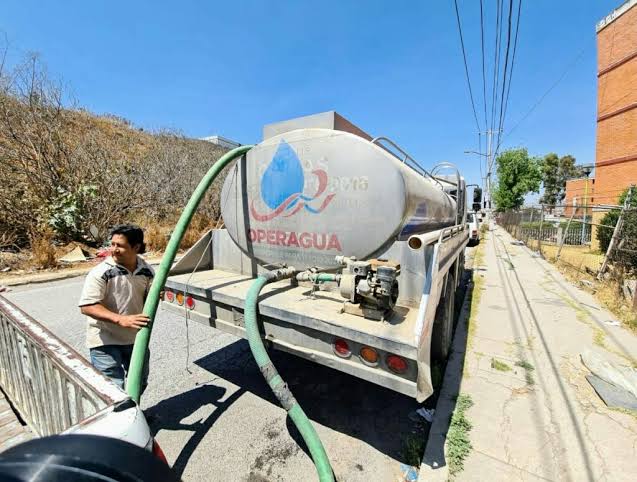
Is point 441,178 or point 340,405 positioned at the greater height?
point 441,178

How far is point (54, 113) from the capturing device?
1026 centimetres

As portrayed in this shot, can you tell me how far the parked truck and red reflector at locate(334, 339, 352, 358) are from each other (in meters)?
1.15

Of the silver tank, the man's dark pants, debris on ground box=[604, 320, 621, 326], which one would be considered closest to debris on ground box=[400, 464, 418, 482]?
the silver tank

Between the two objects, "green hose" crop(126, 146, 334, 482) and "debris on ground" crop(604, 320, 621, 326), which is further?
"debris on ground" crop(604, 320, 621, 326)

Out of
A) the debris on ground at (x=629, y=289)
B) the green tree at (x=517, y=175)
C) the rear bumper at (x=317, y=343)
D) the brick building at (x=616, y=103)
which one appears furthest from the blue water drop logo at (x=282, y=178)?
the green tree at (x=517, y=175)

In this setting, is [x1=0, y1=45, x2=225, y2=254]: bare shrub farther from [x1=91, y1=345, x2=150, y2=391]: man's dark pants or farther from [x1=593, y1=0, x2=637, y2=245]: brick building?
[x1=593, y1=0, x2=637, y2=245]: brick building

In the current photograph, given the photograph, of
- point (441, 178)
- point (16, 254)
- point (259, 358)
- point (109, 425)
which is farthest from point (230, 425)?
point (16, 254)

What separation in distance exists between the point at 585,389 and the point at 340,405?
8.26 ft

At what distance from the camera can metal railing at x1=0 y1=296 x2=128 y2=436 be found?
1345mm

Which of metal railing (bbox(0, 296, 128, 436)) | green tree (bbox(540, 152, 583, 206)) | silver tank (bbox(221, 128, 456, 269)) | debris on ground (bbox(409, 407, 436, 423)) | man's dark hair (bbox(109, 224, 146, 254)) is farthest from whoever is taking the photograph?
green tree (bbox(540, 152, 583, 206))

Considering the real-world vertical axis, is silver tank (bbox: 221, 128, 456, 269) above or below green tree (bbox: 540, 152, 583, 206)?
below

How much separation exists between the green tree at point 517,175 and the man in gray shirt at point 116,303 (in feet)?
148

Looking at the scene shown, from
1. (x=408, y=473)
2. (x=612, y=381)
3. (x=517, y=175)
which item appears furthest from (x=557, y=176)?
(x=408, y=473)

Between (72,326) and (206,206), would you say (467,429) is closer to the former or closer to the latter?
(72,326)
